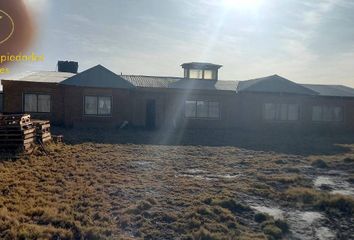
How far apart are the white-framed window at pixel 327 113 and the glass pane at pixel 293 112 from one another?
1724 millimetres

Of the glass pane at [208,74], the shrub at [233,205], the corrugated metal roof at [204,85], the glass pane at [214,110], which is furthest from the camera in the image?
the glass pane at [208,74]

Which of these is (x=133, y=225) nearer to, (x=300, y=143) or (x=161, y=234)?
(x=161, y=234)

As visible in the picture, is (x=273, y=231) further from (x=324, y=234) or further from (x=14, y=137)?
(x=14, y=137)

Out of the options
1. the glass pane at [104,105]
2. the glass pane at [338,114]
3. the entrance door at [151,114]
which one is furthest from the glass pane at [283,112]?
the glass pane at [104,105]

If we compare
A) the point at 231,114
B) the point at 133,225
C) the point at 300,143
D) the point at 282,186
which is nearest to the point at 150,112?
the point at 231,114

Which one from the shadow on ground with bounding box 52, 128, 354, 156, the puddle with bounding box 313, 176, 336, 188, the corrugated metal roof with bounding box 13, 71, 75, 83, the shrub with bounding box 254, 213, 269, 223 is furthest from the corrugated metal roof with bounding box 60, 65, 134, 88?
the shrub with bounding box 254, 213, 269, 223

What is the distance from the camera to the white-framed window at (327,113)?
1130 inches

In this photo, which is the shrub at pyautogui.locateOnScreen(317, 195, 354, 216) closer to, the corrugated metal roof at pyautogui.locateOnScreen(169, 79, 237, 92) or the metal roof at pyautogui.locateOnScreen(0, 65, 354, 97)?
the metal roof at pyautogui.locateOnScreen(0, 65, 354, 97)

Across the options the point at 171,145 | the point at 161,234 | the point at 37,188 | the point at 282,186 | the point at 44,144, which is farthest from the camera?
the point at 171,145

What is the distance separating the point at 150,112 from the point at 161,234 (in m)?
20.0

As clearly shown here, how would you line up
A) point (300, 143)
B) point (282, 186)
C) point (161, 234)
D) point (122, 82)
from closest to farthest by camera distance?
point (161, 234)
point (282, 186)
point (300, 143)
point (122, 82)

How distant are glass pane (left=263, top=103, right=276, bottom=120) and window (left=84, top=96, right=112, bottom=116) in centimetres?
1331

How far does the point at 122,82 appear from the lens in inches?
963

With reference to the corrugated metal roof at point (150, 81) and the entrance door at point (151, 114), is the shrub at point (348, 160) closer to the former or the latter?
the entrance door at point (151, 114)
